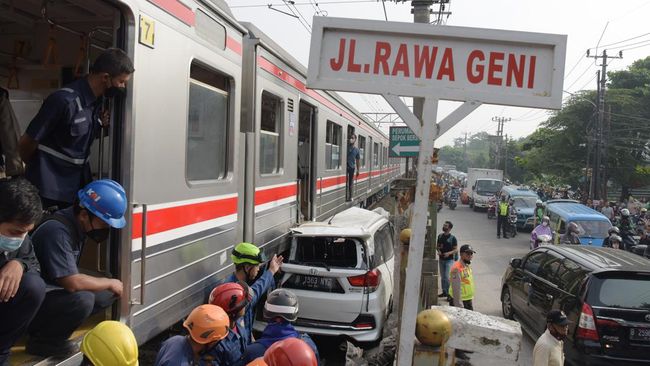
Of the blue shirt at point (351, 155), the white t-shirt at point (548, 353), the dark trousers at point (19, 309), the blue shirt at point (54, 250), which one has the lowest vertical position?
the white t-shirt at point (548, 353)

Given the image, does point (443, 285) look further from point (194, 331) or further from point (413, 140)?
point (194, 331)

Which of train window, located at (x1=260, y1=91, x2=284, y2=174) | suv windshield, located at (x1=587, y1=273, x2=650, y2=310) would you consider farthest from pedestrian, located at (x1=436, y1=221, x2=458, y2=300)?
train window, located at (x1=260, y1=91, x2=284, y2=174)

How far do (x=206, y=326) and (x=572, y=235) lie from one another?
12.9 meters

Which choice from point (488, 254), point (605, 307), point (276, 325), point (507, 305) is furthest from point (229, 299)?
point (488, 254)

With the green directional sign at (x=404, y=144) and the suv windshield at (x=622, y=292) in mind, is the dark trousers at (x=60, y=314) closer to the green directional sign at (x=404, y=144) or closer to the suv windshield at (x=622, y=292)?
the suv windshield at (x=622, y=292)

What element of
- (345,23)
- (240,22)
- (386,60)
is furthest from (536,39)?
(240,22)

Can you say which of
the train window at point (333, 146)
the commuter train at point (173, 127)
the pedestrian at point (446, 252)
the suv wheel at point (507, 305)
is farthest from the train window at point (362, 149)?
the commuter train at point (173, 127)

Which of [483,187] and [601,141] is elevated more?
[601,141]

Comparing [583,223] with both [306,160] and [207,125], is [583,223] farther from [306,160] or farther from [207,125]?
[207,125]

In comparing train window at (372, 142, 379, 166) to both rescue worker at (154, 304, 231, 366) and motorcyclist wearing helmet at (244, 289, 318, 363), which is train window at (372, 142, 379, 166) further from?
rescue worker at (154, 304, 231, 366)

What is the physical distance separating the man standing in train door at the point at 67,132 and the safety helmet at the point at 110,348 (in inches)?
39.1

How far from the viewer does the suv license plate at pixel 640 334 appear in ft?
17.3

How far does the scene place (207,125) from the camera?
4340mm

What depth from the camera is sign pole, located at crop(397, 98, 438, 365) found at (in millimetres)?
2490
